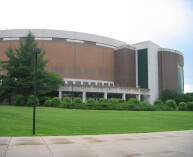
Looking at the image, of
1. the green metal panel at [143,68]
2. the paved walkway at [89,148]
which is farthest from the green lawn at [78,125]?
the green metal panel at [143,68]

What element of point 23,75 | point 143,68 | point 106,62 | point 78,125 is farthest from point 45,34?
point 78,125

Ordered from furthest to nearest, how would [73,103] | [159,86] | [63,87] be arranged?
[159,86]
[63,87]
[73,103]

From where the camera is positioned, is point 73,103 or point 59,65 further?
point 59,65

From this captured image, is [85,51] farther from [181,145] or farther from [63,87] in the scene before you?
[181,145]

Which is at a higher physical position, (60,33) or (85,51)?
(60,33)

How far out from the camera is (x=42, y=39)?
226 feet

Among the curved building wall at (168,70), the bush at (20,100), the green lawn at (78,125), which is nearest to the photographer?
the green lawn at (78,125)

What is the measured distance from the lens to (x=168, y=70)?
244ft

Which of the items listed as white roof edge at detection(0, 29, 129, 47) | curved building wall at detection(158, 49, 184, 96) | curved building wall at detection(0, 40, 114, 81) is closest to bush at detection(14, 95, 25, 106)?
curved building wall at detection(0, 40, 114, 81)

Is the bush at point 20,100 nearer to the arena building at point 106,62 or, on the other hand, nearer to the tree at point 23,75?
the tree at point 23,75

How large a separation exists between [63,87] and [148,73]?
29455 mm

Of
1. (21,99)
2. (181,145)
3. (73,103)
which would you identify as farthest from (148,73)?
(181,145)

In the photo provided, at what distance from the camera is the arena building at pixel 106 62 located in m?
66.9

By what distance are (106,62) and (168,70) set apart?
21.1 metres
